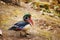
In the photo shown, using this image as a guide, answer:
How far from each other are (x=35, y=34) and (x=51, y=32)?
0.63 metres

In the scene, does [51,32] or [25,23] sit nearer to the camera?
[25,23]

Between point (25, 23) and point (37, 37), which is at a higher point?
point (25, 23)

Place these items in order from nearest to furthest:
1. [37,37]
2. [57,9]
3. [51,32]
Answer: [37,37], [51,32], [57,9]

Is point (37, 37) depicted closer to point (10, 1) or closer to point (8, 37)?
point (8, 37)

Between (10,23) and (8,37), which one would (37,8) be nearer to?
(10,23)

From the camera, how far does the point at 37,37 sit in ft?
17.7

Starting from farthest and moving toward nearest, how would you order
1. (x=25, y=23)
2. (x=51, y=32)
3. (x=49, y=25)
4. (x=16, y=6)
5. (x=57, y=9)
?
(x=57, y=9)
(x=16, y=6)
(x=49, y=25)
(x=51, y=32)
(x=25, y=23)

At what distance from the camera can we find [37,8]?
867 centimetres

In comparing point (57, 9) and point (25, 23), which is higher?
point (25, 23)

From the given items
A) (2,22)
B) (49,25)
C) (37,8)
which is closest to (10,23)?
(2,22)

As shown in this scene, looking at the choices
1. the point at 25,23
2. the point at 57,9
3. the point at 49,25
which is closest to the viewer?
the point at 25,23

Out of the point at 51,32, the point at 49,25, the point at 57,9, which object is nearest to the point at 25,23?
the point at 51,32

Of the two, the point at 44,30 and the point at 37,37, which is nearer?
the point at 37,37

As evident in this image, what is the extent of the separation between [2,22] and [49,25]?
1592 mm
